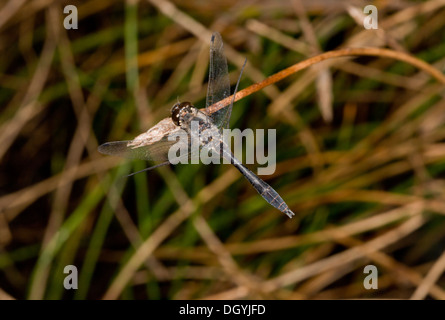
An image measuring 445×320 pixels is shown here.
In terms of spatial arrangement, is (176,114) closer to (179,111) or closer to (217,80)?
(179,111)

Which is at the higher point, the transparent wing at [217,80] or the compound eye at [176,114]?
the transparent wing at [217,80]

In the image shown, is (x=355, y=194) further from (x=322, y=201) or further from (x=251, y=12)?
(x=251, y=12)

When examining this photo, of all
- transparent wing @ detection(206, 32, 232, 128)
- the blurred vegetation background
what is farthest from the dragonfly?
the blurred vegetation background

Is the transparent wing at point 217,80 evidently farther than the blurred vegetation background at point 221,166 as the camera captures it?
No

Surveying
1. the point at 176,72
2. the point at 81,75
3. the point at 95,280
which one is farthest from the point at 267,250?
the point at 81,75

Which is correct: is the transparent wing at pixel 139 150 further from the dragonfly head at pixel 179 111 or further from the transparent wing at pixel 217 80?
the transparent wing at pixel 217 80

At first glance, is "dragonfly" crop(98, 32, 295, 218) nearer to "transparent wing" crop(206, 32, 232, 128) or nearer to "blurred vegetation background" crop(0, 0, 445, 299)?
"transparent wing" crop(206, 32, 232, 128)

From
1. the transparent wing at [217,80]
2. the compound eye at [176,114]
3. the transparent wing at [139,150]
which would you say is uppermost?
the transparent wing at [217,80]

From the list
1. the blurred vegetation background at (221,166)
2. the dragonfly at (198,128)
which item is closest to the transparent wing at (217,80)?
the dragonfly at (198,128)
